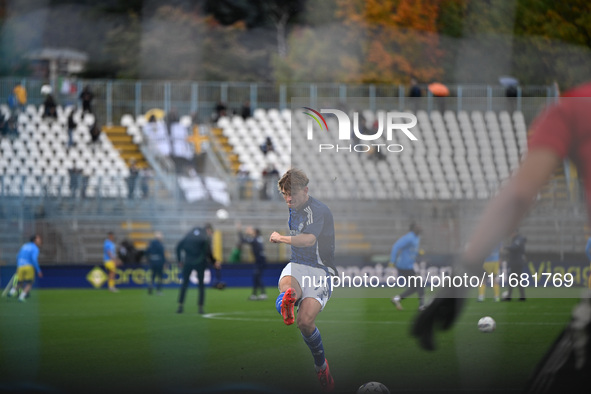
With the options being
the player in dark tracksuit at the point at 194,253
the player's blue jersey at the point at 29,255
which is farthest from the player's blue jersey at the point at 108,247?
the player in dark tracksuit at the point at 194,253

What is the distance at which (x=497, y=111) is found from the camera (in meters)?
20.6

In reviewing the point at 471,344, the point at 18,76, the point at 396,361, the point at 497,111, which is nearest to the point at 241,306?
the point at 497,111

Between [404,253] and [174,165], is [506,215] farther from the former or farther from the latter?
[174,165]

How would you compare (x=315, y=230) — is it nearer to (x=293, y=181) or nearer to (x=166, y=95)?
(x=293, y=181)

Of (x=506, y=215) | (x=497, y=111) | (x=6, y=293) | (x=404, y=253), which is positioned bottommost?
(x=6, y=293)

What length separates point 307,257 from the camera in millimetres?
8789

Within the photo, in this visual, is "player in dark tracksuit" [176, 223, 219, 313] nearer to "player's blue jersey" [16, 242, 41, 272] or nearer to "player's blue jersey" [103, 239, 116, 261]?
"player's blue jersey" [16, 242, 41, 272]

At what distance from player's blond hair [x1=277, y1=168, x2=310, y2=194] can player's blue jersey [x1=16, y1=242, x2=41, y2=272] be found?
54.4ft

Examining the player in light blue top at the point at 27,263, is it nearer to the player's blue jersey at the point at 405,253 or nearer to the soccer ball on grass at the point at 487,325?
the player's blue jersey at the point at 405,253

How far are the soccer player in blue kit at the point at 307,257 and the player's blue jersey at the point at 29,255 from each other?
16360mm

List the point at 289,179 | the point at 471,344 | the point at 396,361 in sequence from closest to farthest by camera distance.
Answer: the point at 289,179
the point at 396,361
the point at 471,344

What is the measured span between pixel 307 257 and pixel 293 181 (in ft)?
2.47

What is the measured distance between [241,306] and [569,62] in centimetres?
957

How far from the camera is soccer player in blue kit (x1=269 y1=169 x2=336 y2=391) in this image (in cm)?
852
